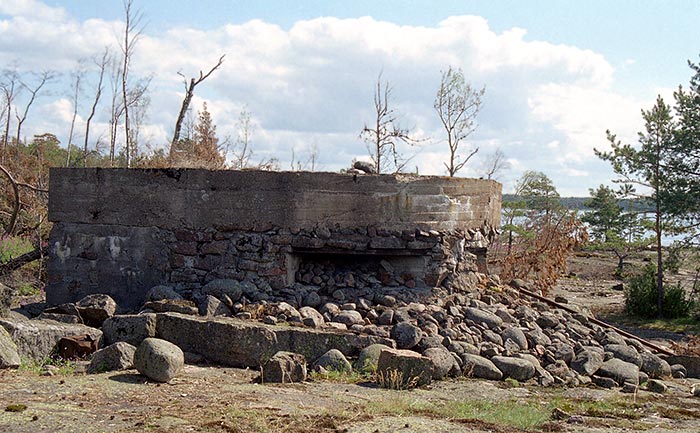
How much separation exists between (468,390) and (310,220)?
307 cm

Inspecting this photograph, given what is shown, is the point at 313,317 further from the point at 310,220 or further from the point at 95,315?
the point at 95,315

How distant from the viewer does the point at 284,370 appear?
6844 mm

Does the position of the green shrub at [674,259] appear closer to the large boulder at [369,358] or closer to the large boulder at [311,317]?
the large boulder at [311,317]

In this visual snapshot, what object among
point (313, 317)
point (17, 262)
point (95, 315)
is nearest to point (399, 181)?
point (313, 317)

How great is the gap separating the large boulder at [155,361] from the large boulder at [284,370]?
851 millimetres

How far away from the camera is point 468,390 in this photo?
285 inches

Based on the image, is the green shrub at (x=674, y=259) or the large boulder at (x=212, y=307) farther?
the green shrub at (x=674, y=259)

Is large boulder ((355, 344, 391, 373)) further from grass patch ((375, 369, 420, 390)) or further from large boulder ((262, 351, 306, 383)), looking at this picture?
large boulder ((262, 351, 306, 383))

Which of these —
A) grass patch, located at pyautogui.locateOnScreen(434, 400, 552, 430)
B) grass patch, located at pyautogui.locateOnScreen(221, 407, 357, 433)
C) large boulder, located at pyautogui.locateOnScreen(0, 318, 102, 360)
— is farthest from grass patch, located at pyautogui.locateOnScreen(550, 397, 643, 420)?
large boulder, located at pyautogui.locateOnScreen(0, 318, 102, 360)

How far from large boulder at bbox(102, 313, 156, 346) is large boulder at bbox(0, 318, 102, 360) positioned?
0.63ft

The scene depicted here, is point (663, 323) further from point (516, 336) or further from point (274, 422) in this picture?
point (274, 422)

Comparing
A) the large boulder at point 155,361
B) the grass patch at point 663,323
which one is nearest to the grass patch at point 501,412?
the large boulder at point 155,361

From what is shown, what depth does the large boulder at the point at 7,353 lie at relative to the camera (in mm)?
6418

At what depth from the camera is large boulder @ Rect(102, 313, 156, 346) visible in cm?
778
